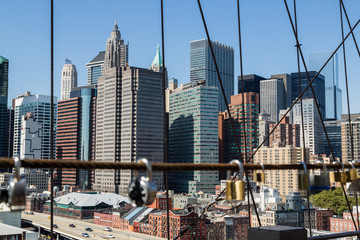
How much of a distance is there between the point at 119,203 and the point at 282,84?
9166cm

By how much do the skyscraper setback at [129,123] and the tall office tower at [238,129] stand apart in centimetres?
1571

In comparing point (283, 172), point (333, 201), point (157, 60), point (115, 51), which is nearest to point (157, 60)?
point (157, 60)

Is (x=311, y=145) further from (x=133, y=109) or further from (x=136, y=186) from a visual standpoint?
(x=136, y=186)

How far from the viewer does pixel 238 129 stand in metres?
88.4

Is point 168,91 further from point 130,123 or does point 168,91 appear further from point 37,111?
point 37,111

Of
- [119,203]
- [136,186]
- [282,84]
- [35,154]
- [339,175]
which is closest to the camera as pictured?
[136,186]

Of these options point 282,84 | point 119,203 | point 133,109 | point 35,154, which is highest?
point 282,84

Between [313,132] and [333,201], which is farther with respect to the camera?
[313,132]

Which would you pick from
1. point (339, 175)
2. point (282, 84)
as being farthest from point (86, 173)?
point (339, 175)

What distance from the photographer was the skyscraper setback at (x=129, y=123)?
80625mm

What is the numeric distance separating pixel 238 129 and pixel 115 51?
173ft

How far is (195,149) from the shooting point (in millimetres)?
84812

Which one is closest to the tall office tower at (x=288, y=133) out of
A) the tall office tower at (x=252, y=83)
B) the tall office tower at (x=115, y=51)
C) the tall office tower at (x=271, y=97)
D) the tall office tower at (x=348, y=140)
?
the tall office tower at (x=348, y=140)

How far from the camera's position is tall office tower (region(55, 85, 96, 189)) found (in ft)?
314
